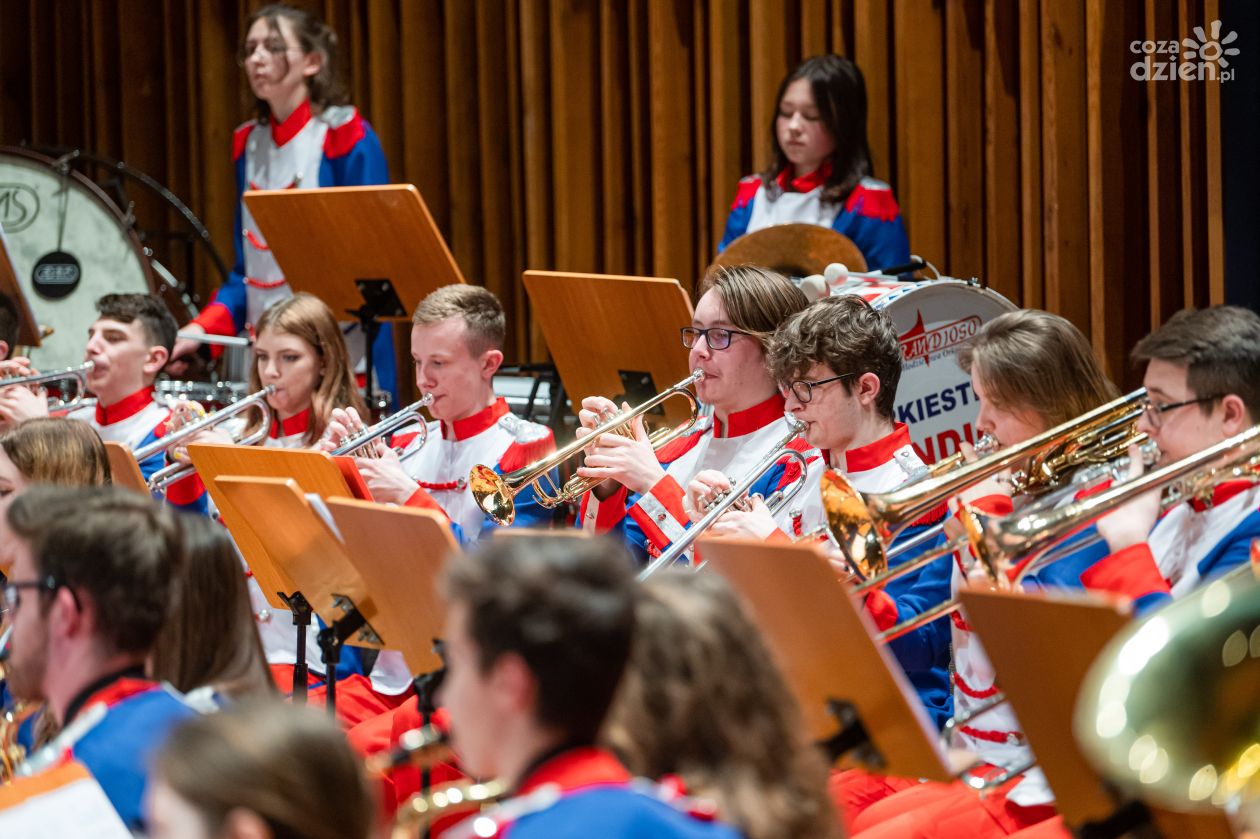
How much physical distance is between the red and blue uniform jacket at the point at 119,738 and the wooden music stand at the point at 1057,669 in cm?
98

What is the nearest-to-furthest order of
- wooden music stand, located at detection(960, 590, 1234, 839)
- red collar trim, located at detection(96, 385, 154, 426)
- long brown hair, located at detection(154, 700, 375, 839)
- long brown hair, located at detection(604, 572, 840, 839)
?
long brown hair, located at detection(154, 700, 375, 839) → long brown hair, located at detection(604, 572, 840, 839) → wooden music stand, located at detection(960, 590, 1234, 839) → red collar trim, located at detection(96, 385, 154, 426)

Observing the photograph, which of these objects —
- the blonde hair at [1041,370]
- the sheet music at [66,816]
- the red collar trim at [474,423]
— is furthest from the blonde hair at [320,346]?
the sheet music at [66,816]

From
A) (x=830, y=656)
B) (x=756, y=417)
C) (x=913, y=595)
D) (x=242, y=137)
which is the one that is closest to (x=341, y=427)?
(x=756, y=417)

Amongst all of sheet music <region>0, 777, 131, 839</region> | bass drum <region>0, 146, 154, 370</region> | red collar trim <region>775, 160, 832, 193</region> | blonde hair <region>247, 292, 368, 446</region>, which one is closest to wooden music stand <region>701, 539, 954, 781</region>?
sheet music <region>0, 777, 131, 839</region>

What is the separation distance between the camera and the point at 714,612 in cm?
175

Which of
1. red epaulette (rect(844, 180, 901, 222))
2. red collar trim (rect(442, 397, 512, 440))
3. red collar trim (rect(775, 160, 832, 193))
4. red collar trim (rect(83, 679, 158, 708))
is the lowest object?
red collar trim (rect(83, 679, 158, 708))

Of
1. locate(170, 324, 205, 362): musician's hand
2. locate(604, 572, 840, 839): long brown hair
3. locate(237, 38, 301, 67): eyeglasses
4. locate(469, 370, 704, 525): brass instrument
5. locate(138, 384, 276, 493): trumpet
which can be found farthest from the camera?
locate(237, 38, 301, 67): eyeglasses

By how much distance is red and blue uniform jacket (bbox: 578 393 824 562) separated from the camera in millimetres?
3260

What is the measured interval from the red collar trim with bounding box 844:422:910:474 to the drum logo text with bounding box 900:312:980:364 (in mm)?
845

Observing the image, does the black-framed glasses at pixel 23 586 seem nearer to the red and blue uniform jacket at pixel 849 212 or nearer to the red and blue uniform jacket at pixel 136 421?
the red and blue uniform jacket at pixel 136 421

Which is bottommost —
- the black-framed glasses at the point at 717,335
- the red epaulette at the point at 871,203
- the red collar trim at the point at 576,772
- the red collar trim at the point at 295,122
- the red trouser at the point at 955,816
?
the red trouser at the point at 955,816

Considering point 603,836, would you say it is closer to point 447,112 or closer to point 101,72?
point 447,112

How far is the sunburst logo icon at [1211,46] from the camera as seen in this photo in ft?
15.1

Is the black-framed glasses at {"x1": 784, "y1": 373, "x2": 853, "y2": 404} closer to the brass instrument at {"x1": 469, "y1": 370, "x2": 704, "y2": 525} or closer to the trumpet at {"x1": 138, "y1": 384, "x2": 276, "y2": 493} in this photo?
the brass instrument at {"x1": 469, "y1": 370, "x2": 704, "y2": 525}
